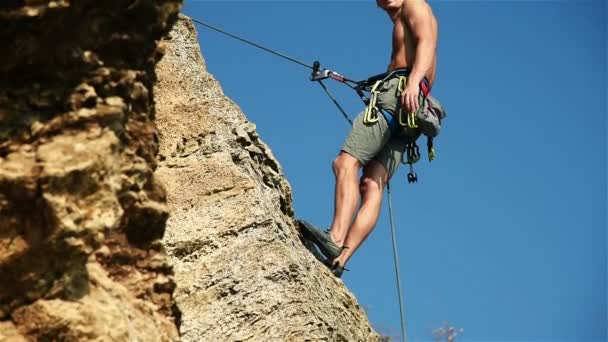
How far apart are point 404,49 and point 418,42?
24 cm

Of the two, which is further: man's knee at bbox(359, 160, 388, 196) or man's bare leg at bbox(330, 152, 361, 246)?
man's knee at bbox(359, 160, 388, 196)

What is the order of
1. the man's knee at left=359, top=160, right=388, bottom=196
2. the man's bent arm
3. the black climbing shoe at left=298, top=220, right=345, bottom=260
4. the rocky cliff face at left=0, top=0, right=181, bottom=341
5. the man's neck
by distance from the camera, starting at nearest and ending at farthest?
the rocky cliff face at left=0, top=0, right=181, bottom=341 → the black climbing shoe at left=298, top=220, right=345, bottom=260 → the man's knee at left=359, top=160, right=388, bottom=196 → the man's bent arm → the man's neck

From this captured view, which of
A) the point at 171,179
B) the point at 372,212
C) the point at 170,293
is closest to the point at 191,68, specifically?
the point at 171,179

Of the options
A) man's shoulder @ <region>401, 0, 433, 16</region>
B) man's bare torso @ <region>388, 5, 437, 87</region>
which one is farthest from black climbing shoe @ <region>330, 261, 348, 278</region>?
man's shoulder @ <region>401, 0, 433, 16</region>

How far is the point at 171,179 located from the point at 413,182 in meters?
3.02

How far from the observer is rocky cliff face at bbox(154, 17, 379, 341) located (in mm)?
7902

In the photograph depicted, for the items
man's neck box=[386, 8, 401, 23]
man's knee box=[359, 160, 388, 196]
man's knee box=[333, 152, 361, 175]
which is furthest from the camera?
man's neck box=[386, 8, 401, 23]

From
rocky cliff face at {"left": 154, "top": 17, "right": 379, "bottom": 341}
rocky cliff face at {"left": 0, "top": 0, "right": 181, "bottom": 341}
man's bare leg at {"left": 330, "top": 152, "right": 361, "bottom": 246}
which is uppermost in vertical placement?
man's bare leg at {"left": 330, "top": 152, "right": 361, "bottom": 246}

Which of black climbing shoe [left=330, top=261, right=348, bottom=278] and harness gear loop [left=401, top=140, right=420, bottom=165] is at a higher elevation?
harness gear loop [left=401, top=140, right=420, bottom=165]

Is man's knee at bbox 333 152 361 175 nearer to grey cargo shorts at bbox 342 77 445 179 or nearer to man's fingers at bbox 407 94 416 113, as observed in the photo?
grey cargo shorts at bbox 342 77 445 179

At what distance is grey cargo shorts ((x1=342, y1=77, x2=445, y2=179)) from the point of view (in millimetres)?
10555

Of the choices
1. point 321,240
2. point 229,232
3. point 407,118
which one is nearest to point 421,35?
point 407,118

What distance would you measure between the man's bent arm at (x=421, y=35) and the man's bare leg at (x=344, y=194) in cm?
96

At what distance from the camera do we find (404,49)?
440 inches
